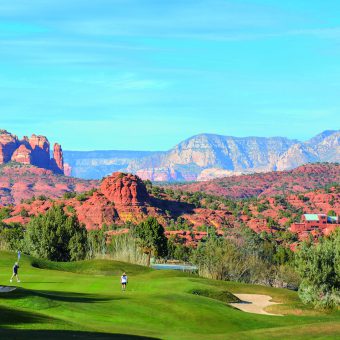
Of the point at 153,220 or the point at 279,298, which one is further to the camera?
the point at 153,220

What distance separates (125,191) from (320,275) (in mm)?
112398

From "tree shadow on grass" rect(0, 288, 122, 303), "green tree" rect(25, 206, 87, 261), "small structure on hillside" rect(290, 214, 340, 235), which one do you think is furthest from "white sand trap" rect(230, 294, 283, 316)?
"small structure on hillside" rect(290, 214, 340, 235)

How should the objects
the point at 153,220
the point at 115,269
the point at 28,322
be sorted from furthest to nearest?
the point at 153,220 < the point at 115,269 < the point at 28,322

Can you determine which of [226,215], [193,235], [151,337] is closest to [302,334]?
[151,337]

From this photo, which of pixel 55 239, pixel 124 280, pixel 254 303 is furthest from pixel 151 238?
pixel 124 280

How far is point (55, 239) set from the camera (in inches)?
3425

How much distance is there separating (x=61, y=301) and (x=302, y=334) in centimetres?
1263

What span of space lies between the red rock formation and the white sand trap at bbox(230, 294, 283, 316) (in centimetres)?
10103

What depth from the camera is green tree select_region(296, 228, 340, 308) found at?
51.8m

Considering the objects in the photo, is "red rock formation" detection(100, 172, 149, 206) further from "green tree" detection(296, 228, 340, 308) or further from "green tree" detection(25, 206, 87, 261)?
"green tree" detection(296, 228, 340, 308)

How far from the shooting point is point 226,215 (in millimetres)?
166375

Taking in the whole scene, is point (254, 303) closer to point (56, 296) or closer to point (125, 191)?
point (56, 296)

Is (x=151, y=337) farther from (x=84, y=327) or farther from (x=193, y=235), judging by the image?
(x=193, y=235)

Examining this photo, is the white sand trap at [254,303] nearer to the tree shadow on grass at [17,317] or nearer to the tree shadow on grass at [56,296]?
the tree shadow on grass at [56,296]
